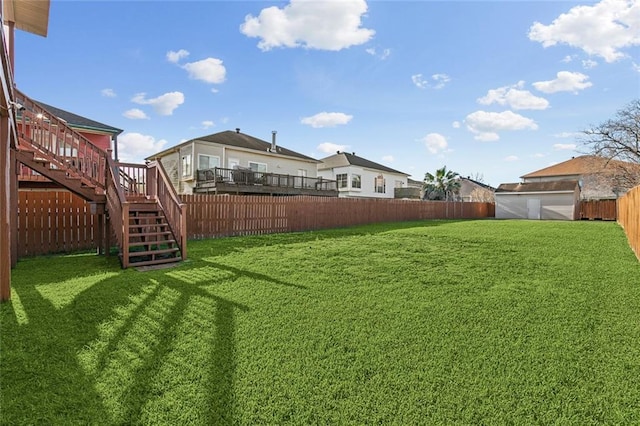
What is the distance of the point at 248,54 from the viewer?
15.1 meters

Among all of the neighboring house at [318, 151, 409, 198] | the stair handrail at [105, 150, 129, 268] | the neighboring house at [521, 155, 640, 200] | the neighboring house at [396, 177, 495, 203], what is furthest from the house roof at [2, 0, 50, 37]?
the neighboring house at [521, 155, 640, 200]

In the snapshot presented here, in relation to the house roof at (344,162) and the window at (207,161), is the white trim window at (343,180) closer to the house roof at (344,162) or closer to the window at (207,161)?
the house roof at (344,162)

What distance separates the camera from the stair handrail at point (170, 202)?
7070 millimetres

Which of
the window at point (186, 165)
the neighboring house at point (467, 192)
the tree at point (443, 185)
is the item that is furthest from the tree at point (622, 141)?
the window at point (186, 165)

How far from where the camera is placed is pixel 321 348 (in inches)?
124

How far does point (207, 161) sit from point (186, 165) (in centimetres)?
168

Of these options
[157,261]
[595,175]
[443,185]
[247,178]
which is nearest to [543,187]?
[595,175]

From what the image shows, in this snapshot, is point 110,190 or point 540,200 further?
point 540,200

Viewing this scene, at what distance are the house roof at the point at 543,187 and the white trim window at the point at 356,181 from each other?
13.9 meters

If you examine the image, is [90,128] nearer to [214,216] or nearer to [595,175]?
[214,216]

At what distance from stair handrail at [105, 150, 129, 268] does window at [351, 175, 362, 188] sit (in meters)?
24.0

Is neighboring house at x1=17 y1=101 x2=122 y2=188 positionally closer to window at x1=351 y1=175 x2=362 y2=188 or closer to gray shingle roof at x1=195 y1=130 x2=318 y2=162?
gray shingle roof at x1=195 y1=130 x2=318 y2=162

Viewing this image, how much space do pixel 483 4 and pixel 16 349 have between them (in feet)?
45.0

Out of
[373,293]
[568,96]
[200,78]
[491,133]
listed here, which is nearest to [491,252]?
[373,293]
